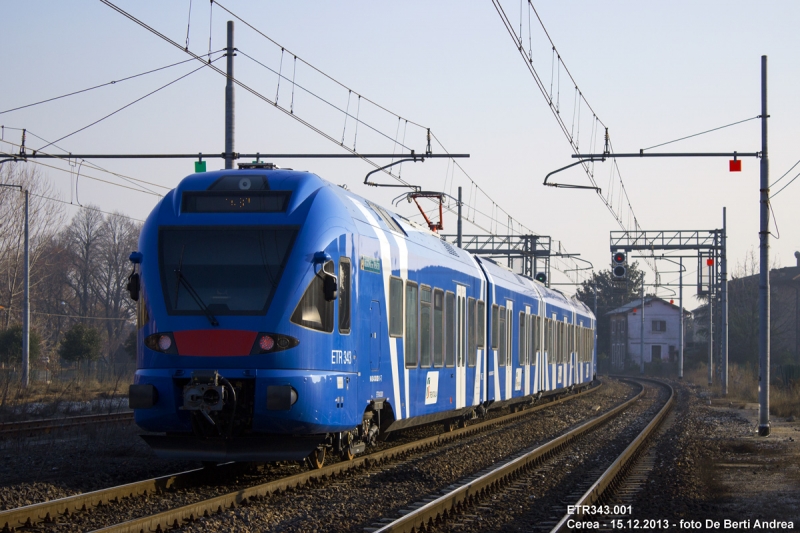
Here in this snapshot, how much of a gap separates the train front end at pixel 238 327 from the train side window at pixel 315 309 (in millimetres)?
14

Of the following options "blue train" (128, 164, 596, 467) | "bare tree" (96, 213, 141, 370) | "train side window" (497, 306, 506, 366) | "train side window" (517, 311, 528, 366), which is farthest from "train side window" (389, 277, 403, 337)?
"bare tree" (96, 213, 141, 370)

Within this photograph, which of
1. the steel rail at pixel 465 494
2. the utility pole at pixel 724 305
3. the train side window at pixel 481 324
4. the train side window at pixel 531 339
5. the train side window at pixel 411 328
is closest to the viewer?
the steel rail at pixel 465 494

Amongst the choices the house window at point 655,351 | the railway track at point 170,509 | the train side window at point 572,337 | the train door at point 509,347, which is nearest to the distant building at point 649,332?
the house window at point 655,351

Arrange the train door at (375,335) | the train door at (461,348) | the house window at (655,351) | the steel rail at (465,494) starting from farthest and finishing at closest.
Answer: the house window at (655,351) → the train door at (461,348) → the train door at (375,335) → the steel rail at (465,494)

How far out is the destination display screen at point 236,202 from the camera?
448 inches

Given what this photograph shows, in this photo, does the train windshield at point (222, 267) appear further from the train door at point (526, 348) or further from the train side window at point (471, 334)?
the train door at point (526, 348)

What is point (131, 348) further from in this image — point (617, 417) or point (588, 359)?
point (617, 417)

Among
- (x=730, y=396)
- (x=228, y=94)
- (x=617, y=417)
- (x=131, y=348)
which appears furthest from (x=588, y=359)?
(x=228, y=94)

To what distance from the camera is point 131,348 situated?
4141cm

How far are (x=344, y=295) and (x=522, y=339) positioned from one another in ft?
42.3

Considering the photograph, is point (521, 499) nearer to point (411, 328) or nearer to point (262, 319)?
point (262, 319)

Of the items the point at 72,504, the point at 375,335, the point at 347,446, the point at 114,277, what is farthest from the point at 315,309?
the point at 114,277

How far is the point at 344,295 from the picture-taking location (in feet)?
38.2

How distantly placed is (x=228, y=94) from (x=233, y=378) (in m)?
9.74
